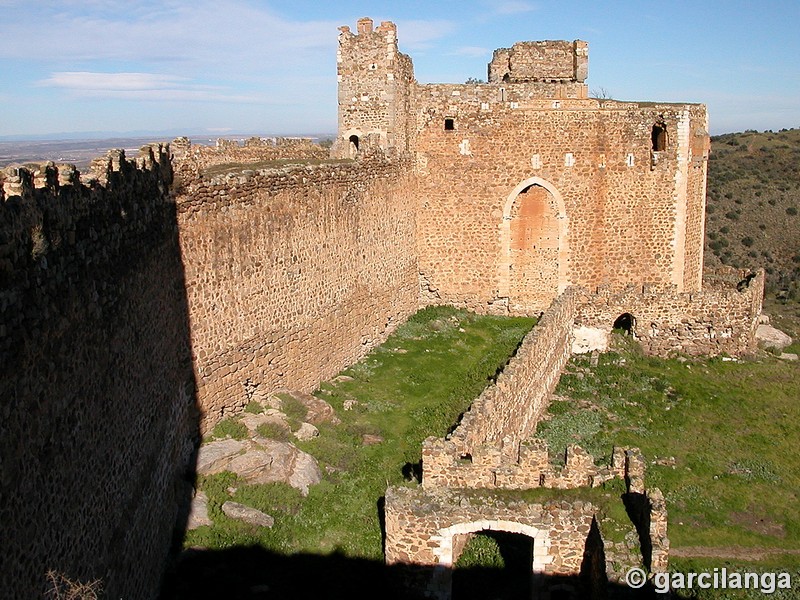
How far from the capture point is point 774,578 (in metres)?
9.63

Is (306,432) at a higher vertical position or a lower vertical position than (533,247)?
lower

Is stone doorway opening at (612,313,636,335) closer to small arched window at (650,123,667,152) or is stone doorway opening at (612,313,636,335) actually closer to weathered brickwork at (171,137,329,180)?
small arched window at (650,123,667,152)

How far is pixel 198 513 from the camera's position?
8.80m

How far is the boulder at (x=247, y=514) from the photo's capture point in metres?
8.82

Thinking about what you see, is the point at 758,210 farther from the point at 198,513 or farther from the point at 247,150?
the point at 198,513

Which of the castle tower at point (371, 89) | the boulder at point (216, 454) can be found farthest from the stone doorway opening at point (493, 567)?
the castle tower at point (371, 89)

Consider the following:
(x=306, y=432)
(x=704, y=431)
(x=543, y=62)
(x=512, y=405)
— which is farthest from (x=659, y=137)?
(x=306, y=432)

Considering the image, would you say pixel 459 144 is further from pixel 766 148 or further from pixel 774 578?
pixel 766 148

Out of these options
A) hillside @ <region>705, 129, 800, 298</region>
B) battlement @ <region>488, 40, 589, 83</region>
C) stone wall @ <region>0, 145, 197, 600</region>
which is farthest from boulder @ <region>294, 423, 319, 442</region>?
hillside @ <region>705, 129, 800, 298</region>

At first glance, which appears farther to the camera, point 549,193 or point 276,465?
point 549,193

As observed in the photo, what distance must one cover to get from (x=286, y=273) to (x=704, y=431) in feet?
27.5

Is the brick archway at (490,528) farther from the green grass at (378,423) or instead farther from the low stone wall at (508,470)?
the green grass at (378,423)

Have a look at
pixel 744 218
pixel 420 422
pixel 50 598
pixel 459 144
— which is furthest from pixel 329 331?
pixel 744 218

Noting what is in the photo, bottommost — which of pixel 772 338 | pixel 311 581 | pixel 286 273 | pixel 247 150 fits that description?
pixel 772 338
